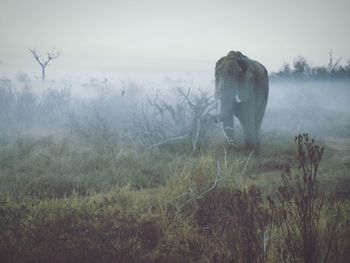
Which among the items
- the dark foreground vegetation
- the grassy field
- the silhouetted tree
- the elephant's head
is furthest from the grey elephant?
the silhouetted tree

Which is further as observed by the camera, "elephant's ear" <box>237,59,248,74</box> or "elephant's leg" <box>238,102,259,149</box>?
"elephant's leg" <box>238,102,259,149</box>

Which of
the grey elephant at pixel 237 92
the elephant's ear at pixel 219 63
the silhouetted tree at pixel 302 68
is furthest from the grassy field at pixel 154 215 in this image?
the silhouetted tree at pixel 302 68

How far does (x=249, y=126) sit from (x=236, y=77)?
1.22 m

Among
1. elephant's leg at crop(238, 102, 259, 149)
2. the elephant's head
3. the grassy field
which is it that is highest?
the elephant's head

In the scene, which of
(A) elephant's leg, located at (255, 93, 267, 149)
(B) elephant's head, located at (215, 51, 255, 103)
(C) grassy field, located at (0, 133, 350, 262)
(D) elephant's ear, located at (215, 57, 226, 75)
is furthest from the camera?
(A) elephant's leg, located at (255, 93, 267, 149)

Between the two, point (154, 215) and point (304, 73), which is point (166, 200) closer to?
point (154, 215)

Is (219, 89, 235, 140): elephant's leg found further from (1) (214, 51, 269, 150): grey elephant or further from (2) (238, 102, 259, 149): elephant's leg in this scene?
(2) (238, 102, 259, 149): elephant's leg

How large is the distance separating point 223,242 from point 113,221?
1.19m

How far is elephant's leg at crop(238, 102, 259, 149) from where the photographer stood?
28.6ft

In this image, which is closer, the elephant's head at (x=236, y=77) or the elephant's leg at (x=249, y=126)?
the elephant's head at (x=236, y=77)

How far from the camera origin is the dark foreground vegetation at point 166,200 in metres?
3.08

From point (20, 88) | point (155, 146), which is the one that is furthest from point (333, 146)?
point (20, 88)

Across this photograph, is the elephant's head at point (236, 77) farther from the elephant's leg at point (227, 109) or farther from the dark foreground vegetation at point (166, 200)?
the dark foreground vegetation at point (166, 200)

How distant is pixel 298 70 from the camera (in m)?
22.6
